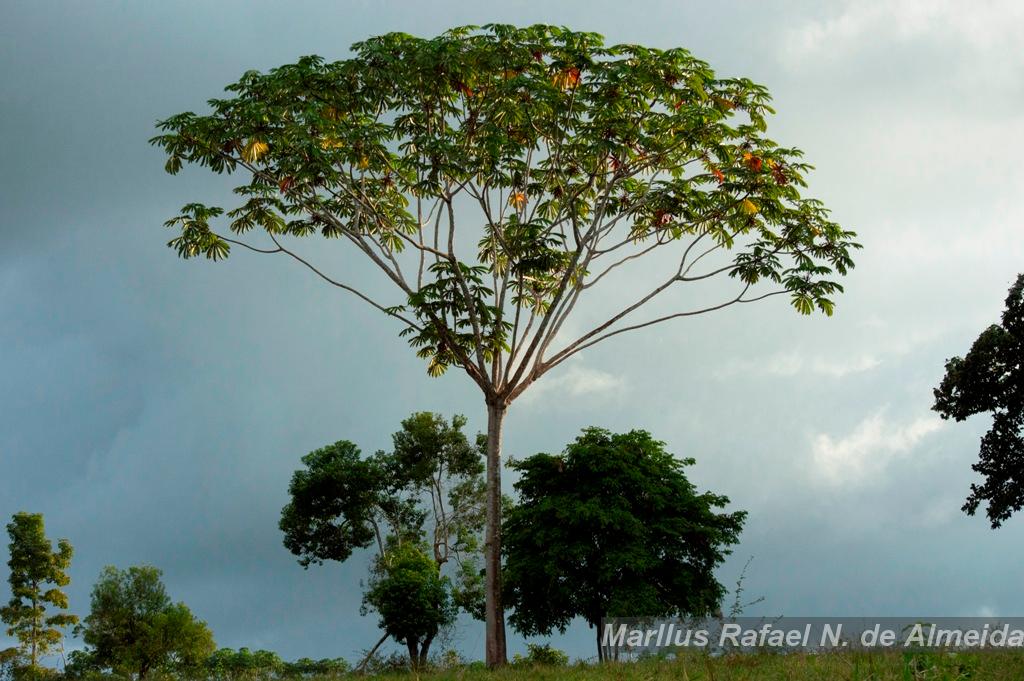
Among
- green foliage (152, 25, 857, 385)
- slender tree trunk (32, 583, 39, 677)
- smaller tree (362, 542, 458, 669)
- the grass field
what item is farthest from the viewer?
slender tree trunk (32, 583, 39, 677)

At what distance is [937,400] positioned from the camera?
25641 millimetres

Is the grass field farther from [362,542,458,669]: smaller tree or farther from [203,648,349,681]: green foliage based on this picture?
[203,648,349,681]: green foliage

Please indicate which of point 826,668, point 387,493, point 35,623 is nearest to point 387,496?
point 387,493

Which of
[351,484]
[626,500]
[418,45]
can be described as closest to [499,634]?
[626,500]

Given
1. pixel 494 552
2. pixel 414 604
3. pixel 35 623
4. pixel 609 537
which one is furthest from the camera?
pixel 35 623

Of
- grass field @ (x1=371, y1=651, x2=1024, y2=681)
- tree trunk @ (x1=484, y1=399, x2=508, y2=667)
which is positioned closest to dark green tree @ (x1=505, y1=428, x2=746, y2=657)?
tree trunk @ (x1=484, y1=399, x2=508, y2=667)

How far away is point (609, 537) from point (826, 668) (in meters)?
16.0

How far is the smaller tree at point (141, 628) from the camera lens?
37844mm

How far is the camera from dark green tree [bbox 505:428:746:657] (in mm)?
24094

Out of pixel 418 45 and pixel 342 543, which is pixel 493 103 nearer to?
pixel 418 45

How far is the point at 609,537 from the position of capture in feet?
81.3

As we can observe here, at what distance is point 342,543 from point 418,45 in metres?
25.1

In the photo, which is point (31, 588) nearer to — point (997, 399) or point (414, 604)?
point (414, 604)

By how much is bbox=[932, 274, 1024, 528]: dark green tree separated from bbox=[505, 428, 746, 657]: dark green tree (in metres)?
6.69
